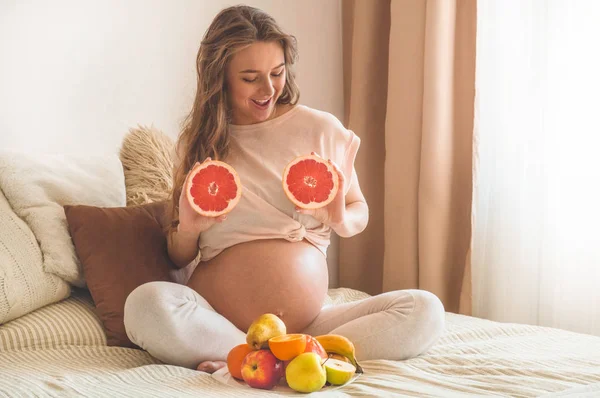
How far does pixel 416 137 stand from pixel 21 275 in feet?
5.76

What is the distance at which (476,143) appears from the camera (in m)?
2.99

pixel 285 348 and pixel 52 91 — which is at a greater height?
pixel 52 91

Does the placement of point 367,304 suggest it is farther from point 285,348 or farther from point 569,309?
point 569,309

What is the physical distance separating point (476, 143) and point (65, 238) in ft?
5.24

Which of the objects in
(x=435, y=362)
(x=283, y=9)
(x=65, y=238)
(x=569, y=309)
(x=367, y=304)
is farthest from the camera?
(x=283, y=9)

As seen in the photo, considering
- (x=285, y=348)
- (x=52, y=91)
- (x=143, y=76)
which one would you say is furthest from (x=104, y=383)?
(x=143, y=76)

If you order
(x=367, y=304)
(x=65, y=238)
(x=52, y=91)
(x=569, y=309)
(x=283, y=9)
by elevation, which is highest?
(x=283, y=9)

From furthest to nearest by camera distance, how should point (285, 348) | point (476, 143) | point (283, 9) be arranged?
point (283, 9) < point (476, 143) < point (285, 348)

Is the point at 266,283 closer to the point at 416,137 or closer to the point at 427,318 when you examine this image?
the point at 427,318

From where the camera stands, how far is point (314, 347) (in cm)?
174

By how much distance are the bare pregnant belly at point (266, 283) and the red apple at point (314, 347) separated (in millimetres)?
301

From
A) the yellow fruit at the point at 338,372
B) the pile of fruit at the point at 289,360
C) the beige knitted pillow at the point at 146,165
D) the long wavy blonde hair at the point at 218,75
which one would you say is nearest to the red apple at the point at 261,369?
the pile of fruit at the point at 289,360

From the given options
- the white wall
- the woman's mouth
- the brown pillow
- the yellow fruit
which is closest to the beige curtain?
the white wall

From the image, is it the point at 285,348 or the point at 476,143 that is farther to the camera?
the point at 476,143
